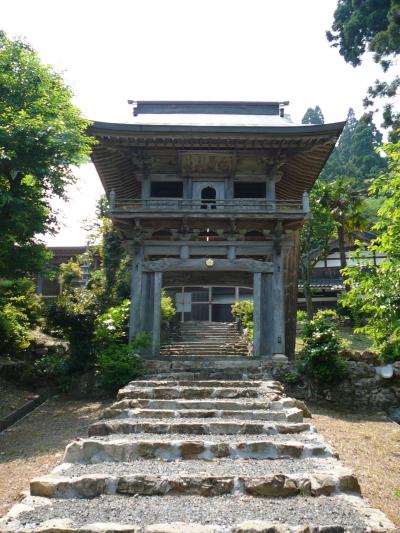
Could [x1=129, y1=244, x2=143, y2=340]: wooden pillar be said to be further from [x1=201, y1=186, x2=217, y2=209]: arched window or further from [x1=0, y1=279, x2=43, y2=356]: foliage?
[x1=0, y1=279, x2=43, y2=356]: foliage

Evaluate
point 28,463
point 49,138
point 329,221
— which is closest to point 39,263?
point 49,138

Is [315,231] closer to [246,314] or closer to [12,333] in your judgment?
[246,314]

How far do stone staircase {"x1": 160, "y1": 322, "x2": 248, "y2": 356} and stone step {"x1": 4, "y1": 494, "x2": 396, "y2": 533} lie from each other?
11.7 metres

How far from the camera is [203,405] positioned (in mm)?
8430

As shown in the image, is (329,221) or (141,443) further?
(329,221)

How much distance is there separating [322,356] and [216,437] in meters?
6.67

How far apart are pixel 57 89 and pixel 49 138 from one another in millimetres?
2310

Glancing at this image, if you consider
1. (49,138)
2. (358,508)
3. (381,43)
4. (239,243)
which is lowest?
(358,508)

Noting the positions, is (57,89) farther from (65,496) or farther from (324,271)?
(324,271)

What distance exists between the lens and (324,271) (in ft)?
119

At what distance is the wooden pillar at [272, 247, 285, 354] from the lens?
14.0 meters

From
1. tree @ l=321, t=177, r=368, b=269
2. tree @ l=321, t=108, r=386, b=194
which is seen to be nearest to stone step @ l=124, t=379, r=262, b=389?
tree @ l=321, t=177, r=368, b=269

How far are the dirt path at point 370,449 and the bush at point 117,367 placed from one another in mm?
5051

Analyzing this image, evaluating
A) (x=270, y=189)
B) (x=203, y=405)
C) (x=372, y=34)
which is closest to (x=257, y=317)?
(x=270, y=189)
